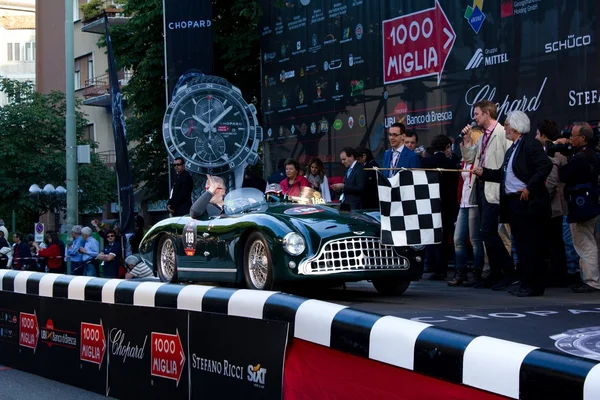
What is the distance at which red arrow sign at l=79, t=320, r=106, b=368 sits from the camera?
6.66 metres

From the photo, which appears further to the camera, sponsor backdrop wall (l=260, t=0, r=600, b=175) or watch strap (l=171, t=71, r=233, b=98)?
watch strap (l=171, t=71, r=233, b=98)

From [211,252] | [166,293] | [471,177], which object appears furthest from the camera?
[471,177]

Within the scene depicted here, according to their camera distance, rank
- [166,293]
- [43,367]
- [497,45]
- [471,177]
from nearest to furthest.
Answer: [166,293]
[43,367]
[471,177]
[497,45]

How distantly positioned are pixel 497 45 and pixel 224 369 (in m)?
8.85

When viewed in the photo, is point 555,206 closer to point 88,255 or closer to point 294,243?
point 294,243

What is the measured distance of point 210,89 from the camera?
16891mm

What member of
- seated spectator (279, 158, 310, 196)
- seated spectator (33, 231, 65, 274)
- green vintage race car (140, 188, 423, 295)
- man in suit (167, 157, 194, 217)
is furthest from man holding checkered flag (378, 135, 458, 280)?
seated spectator (33, 231, 65, 274)

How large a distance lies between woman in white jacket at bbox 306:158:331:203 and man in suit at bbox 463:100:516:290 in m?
3.02

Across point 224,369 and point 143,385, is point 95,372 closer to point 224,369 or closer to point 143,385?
point 143,385

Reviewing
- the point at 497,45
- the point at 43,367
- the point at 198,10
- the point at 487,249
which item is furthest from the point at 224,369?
the point at 198,10

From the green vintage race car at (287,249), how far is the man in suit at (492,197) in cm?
101

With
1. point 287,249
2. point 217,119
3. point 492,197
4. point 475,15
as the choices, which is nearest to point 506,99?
point 475,15

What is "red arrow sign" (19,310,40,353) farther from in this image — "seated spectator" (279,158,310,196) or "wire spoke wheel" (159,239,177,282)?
"seated spectator" (279,158,310,196)

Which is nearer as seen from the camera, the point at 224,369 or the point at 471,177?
the point at 224,369
